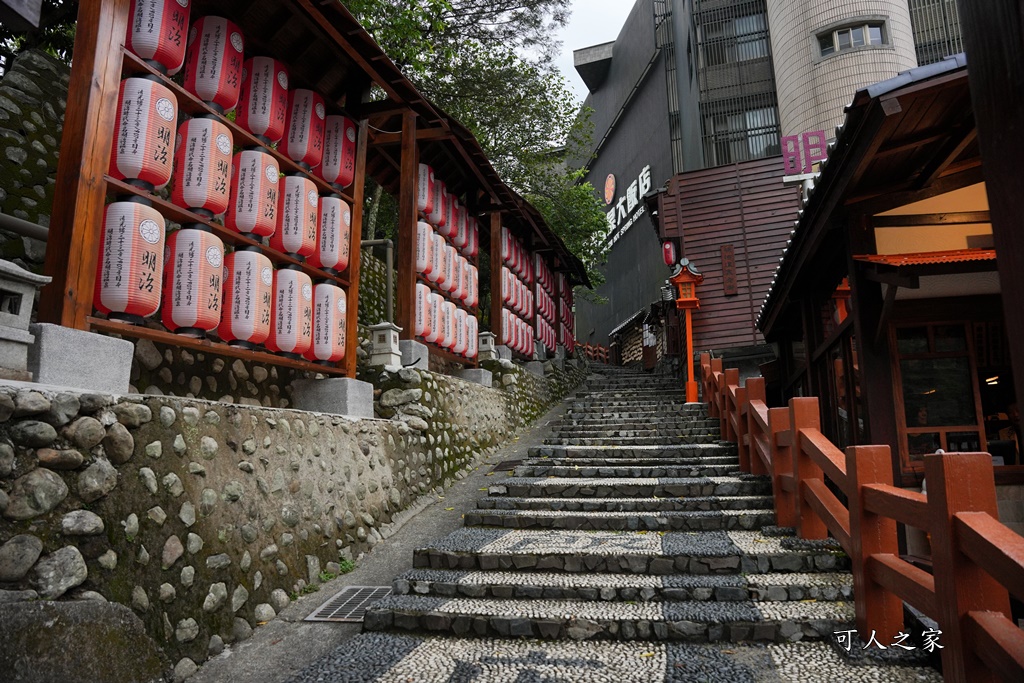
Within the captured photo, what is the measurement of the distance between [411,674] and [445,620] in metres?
0.72

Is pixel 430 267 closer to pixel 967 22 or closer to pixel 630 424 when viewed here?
pixel 630 424

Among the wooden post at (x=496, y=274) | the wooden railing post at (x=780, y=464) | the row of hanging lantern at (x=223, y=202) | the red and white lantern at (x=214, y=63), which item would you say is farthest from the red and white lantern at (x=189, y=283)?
the wooden post at (x=496, y=274)

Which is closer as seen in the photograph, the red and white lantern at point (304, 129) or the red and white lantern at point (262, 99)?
the red and white lantern at point (262, 99)

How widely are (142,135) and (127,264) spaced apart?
101cm

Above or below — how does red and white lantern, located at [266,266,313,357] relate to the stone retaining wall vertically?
above

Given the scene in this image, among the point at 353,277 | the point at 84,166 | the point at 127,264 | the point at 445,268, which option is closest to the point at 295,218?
the point at 353,277

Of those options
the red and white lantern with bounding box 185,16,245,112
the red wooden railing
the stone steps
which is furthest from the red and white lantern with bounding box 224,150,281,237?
the red wooden railing

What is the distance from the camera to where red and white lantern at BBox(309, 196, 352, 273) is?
7.15 meters

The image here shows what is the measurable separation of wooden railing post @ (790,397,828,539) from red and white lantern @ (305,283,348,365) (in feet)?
15.4

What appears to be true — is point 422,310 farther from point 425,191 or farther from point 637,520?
point 637,520

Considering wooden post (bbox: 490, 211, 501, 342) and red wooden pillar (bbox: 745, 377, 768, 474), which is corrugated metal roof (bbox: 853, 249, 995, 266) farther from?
wooden post (bbox: 490, 211, 501, 342)

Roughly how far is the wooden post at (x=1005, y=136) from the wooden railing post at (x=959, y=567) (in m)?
1.34

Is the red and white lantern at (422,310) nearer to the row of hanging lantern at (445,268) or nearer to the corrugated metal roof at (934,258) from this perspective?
the row of hanging lantern at (445,268)

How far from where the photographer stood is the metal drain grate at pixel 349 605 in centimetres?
506
